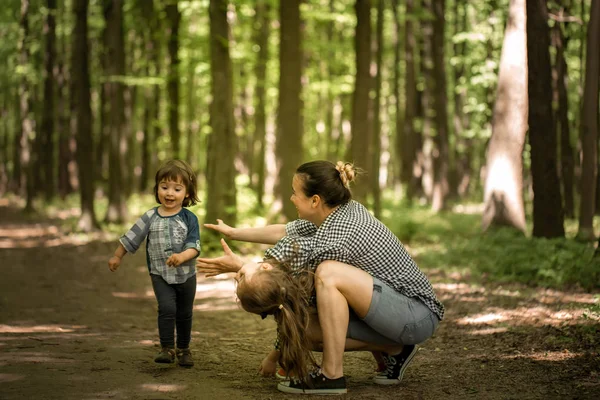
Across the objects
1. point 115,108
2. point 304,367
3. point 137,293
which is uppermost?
point 115,108

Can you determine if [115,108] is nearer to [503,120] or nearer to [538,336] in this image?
[503,120]

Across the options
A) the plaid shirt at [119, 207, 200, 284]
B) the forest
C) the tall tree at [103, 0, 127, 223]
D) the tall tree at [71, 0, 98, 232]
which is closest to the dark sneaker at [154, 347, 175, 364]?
the plaid shirt at [119, 207, 200, 284]

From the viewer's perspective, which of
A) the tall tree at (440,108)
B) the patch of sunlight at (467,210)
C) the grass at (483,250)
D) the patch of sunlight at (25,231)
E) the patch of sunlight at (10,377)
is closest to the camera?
the patch of sunlight at (10,377)

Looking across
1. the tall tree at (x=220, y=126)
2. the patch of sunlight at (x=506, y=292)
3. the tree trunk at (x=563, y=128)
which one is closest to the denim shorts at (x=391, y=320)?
the patch of sunlight at (x=506, y=292)

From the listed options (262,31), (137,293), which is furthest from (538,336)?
(262,31)

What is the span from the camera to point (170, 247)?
5590 millimetres

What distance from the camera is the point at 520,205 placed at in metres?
14.9

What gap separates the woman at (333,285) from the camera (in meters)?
4.78

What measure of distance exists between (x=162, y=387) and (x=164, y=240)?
1258 mm

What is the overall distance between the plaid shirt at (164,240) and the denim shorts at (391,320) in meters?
1.45

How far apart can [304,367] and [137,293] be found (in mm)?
6294

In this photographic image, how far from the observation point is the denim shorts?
16.1ft

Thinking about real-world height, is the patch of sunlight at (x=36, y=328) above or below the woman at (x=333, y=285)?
below

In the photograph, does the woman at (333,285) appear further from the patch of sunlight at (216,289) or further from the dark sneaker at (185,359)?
the patch of sunlight at (216,289)
